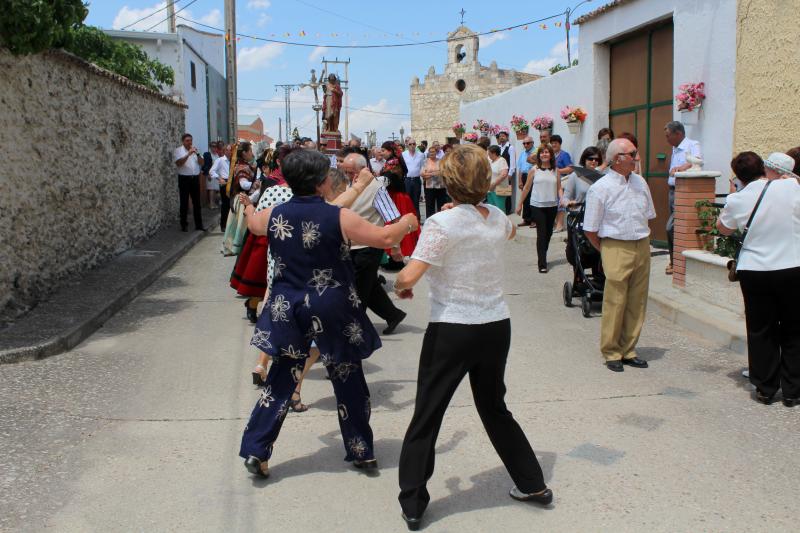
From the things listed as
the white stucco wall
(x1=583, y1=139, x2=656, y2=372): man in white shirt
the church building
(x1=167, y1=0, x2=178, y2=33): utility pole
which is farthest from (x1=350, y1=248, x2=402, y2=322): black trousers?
the church building

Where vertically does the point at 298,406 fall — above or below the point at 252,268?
below

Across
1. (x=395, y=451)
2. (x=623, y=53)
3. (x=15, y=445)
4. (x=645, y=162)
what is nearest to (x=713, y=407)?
(x=395, y=451)

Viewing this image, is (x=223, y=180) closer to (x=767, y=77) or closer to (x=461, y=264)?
(x=767, y=77)

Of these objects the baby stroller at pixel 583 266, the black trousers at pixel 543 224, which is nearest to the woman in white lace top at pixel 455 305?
the baby stroller at pixel 583 266

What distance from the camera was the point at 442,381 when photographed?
361 centimetres

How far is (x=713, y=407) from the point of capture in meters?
5.30

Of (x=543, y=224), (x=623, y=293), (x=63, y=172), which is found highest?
(x=63, y=172)

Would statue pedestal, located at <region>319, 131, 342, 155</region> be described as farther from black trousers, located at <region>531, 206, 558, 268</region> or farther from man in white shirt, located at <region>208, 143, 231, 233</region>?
black trousers, located at <region>531, 206, 558, 268</region>

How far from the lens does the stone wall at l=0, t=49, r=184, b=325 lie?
25.9 feet

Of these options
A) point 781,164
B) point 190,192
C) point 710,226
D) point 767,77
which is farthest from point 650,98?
point 190,192

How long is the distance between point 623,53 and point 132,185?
861 cm

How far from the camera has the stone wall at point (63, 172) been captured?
789 cm

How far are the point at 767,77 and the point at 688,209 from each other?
2.05m

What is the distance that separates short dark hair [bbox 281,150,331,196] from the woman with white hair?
2991 mm
